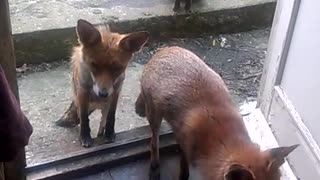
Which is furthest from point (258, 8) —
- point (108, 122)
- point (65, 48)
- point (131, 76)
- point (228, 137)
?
point (228, 137)

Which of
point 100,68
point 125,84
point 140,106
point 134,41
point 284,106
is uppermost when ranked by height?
point 134,41

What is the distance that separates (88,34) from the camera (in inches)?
87.0

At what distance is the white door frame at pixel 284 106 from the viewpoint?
81.1 inches

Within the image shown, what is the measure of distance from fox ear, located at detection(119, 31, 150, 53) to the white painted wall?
570 mm

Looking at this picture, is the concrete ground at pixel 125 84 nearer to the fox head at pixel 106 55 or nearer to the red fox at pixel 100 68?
the red fox at pixel 100 68

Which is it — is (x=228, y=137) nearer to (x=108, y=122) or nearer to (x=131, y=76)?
(x=108, y=122)

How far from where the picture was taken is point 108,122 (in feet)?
7.93

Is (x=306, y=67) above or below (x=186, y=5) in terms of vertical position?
above

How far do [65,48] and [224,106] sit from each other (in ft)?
4.02

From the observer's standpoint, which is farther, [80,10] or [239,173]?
[80,10]

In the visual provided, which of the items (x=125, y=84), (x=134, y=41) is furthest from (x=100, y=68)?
(x=125, y=84)

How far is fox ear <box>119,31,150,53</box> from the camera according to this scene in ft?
7.22

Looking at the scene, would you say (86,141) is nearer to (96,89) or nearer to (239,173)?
(96,89)

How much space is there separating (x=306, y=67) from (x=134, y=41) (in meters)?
0.66
